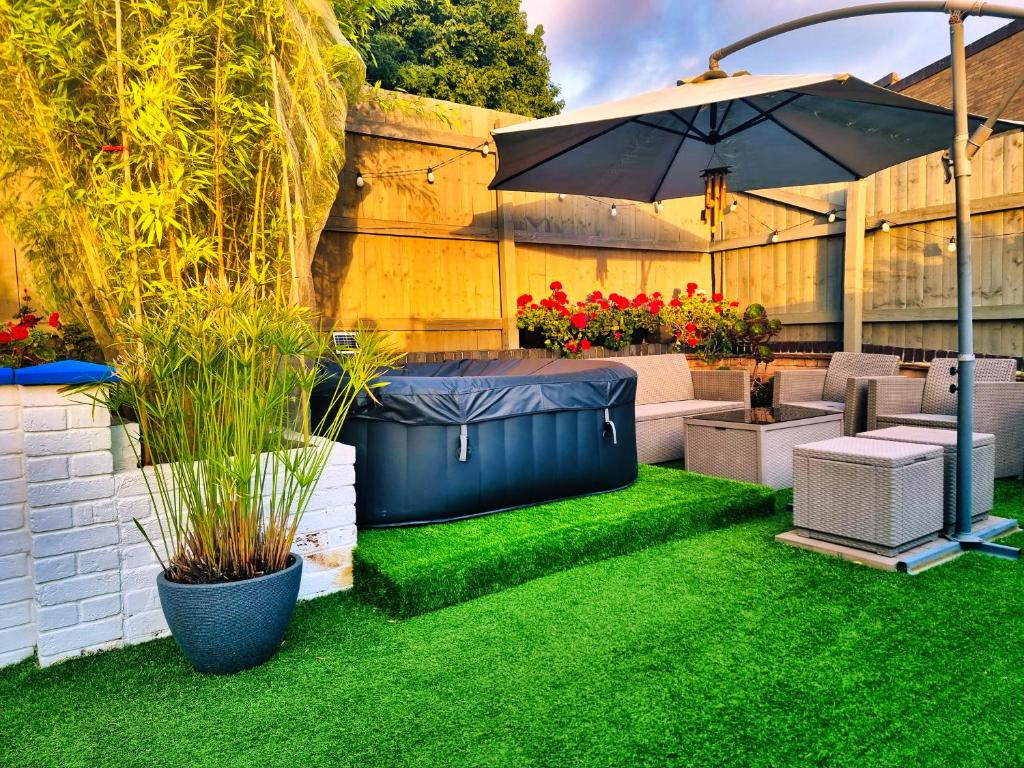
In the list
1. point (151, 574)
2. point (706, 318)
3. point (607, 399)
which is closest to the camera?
point (151, 574)

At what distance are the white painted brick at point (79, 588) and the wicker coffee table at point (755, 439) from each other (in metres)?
3.08

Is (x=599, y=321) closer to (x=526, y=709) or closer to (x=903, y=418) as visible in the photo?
(x=903, y=418)

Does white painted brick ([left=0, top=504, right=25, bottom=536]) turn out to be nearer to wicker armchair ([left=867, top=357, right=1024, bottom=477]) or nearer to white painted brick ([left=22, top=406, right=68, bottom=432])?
white painted brick ([left=22, top=406, right=68, bottom=432])

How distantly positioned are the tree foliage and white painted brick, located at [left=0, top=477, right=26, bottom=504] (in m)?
0.66

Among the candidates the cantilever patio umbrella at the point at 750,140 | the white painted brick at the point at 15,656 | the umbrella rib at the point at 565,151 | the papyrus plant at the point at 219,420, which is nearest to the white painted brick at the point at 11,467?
the papyrus plant at the point at 219,420

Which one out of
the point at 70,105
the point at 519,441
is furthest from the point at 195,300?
the point at 519,441

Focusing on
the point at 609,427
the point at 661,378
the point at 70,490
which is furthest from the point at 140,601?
the point at 661,378

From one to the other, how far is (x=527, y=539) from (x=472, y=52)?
11.7 metres

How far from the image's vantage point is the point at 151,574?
214 centimetres

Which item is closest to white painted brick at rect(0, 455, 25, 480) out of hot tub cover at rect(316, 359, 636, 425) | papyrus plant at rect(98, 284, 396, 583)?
papyrus plant at rect(98, 284, 396, 583)

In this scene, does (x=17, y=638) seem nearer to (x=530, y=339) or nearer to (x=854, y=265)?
(x=530, y=339)

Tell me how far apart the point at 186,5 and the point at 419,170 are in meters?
2.83

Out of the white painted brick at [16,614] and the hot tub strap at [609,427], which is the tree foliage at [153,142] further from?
the hot tub strap at [609,427]

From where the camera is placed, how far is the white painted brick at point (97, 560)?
2006 mm
